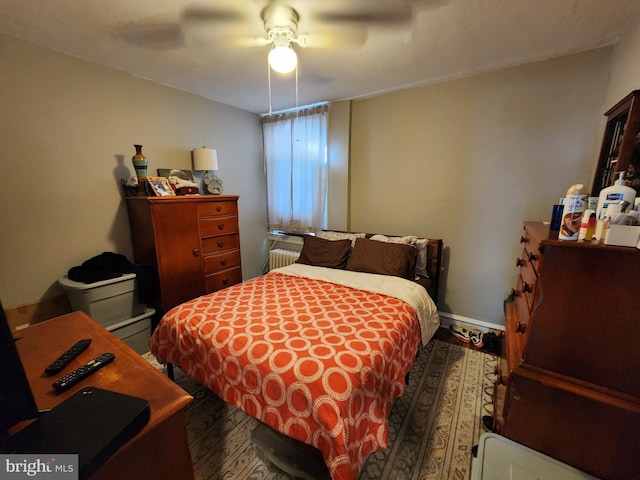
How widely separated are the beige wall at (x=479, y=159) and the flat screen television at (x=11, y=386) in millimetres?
2734

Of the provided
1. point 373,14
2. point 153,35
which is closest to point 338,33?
point 373,14

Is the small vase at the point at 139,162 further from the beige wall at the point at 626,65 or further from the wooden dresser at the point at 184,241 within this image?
the beige wall at the point at 626,65

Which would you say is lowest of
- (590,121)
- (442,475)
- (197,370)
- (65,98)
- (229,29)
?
(442,475)

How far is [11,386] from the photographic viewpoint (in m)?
0.55

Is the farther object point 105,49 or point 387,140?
point 387,140

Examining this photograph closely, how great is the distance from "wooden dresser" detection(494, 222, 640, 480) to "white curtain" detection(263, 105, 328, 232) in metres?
2.39

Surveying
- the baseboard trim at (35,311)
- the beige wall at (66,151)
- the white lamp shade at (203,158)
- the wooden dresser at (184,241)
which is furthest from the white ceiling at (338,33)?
the baseboard trim at (35,311)

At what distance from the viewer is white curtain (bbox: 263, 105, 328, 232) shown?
3.08 meters

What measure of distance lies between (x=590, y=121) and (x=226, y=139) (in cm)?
332

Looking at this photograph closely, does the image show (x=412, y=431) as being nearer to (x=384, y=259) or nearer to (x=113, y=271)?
(x=384, y=259)

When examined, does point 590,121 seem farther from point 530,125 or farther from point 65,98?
point 65,98

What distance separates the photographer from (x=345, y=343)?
1.32 meters

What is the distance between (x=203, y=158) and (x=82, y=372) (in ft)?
7.71

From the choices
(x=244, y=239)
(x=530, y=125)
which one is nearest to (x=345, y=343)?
(x=530, y=125)
